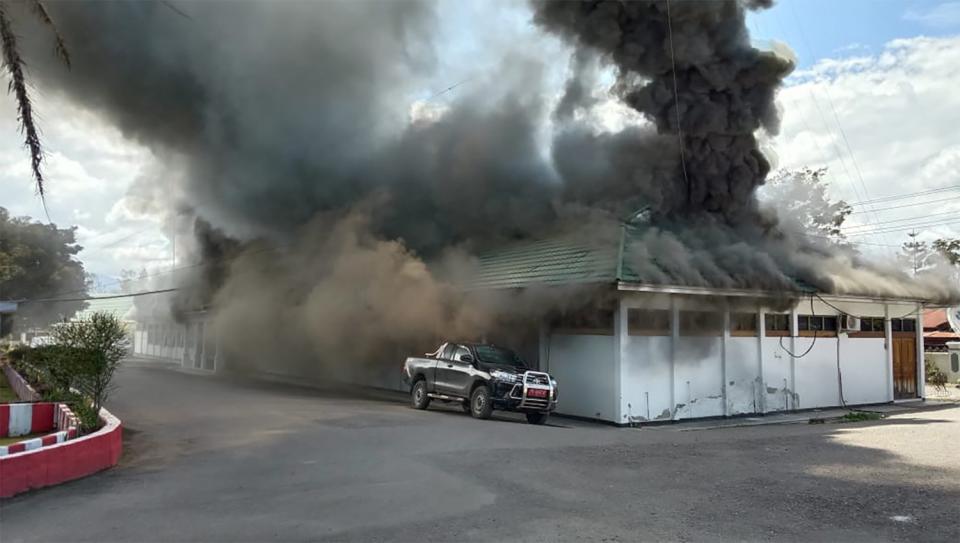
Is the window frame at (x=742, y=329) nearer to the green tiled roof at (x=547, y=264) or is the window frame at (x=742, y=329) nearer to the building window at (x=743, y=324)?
the building window at (x=743, y=324)

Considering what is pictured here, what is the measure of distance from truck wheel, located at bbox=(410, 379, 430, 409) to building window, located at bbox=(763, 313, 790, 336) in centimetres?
863

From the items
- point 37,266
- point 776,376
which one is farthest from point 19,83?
point 37,266

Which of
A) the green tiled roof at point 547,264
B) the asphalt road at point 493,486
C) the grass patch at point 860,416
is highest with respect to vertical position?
the green tiled roof at point 547,264

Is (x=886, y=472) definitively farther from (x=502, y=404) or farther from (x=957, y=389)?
(x=957, y=389)

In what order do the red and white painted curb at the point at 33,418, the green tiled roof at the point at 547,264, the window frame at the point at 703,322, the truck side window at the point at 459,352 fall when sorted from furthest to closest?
the window frame at the point at 703,322
the truck side window at the point at 459,352
the green tiled roof at the point at 547,264
the red and white painted curb at the point at 33,418

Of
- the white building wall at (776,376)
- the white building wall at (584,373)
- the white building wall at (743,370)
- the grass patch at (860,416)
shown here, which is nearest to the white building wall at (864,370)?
the white building wall at (743,370)

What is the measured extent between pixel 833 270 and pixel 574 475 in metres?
13.0

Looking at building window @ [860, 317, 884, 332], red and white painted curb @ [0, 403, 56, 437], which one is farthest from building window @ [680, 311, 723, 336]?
red and white painted curb @ [0, 403, 56, 437]

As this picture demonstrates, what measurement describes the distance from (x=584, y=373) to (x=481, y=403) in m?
2.65

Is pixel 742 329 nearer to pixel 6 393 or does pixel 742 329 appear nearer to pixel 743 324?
pixel 743 324

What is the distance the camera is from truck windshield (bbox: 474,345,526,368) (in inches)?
591

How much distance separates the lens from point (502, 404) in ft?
46.2

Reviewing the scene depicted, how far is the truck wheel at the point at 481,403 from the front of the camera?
14258 mm

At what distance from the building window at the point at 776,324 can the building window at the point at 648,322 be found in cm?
335
